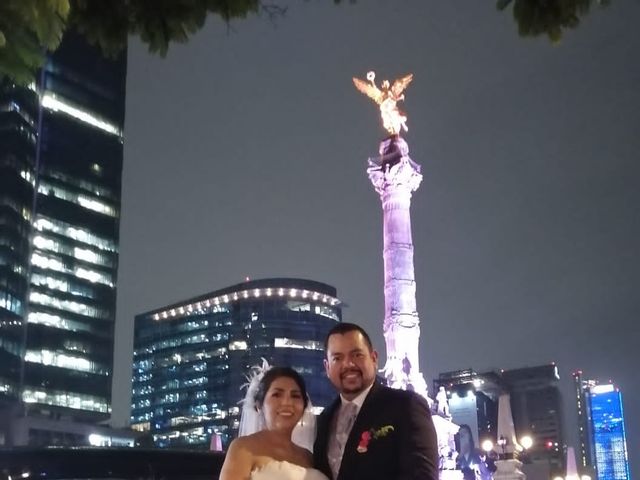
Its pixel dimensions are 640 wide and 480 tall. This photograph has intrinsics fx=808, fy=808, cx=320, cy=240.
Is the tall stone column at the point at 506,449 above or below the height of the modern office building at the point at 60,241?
below

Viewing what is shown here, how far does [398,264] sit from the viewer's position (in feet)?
177

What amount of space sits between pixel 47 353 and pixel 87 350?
17.1 ft

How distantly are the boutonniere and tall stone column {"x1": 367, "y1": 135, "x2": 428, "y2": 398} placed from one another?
153 ft

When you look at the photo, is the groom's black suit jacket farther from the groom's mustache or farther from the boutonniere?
the groom's mustache

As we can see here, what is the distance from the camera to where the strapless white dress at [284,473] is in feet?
13.8

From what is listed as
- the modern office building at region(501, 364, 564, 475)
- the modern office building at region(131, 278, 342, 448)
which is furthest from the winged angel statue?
the modern office building at region(501, 364, 564, 475)

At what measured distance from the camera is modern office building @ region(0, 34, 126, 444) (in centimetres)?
8050

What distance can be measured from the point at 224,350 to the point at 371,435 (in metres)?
114

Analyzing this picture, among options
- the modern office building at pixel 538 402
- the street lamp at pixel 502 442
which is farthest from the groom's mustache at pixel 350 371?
the modern office building at pixel 538 402

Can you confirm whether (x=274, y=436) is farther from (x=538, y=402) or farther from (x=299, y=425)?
(x=538, y=402)

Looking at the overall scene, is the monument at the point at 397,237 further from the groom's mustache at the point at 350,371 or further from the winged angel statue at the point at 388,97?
the groom's mustache at the point at 350,371

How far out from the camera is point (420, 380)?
5134 cm

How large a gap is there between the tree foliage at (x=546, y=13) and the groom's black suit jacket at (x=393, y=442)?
195cm

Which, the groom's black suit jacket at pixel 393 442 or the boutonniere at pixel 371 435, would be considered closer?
the groom's black suit jacket at pixel 393 442
